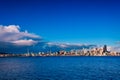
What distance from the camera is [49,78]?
74438 mm

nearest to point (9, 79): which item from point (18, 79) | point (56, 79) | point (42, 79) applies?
point (18, 79)

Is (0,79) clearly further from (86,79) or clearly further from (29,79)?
(86,79)

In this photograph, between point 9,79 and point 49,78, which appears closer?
point 9,79

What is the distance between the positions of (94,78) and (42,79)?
54.9ft

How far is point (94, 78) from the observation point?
241 feet

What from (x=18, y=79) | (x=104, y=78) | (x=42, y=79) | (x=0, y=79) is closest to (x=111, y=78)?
(x=104, y=78)

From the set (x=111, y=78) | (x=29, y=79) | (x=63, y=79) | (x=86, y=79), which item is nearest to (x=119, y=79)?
(x=111, y=78)

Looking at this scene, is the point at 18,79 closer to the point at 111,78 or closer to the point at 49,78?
the point at 49,78

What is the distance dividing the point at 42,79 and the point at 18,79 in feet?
24.5

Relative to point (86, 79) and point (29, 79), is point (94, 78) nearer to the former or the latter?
point (86, 79)

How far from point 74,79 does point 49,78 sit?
27.4ft

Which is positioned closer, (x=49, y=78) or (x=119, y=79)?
(x=119, y=79)

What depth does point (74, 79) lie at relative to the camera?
2840 inches

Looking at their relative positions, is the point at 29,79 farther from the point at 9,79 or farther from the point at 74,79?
the point at 74,79
